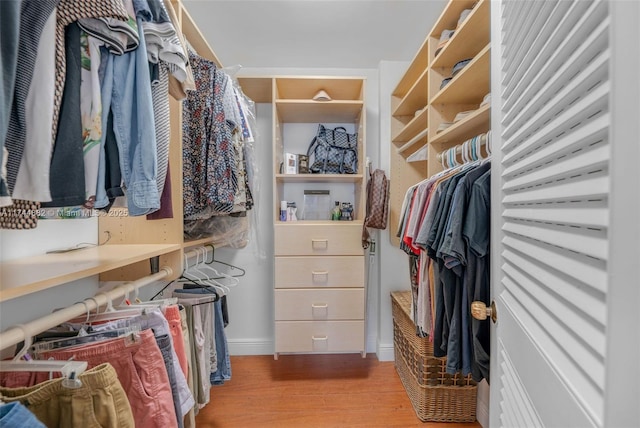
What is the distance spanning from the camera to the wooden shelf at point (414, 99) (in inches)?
64.2

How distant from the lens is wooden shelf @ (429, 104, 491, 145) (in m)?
1.07

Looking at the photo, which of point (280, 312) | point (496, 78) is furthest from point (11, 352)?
point (496, 78)

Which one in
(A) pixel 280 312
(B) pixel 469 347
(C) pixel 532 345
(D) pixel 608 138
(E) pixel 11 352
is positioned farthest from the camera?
(A) pixel 280 312

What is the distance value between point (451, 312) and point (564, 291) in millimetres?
673

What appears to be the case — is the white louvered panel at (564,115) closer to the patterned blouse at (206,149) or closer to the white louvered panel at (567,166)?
the white louvered panel at (567,166)

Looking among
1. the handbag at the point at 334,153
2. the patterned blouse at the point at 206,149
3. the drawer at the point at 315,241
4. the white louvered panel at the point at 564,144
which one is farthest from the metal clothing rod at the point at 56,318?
the handbag at the point at 334,153

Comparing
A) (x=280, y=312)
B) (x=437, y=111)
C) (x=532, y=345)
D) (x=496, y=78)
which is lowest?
(x=280, y=312)

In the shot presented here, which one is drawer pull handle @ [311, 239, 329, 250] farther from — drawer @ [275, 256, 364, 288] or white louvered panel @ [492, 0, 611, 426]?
white louvered panel @ [492, 0, 611, 426]

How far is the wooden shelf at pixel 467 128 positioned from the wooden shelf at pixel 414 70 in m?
0.48

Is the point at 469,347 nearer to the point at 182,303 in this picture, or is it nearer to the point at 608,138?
the point at 608,138

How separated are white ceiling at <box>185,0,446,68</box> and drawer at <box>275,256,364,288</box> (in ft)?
4.47

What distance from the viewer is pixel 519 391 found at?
0.59 meters

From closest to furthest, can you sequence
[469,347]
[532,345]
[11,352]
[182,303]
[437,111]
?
[532,345] → [11,352] → [469,347] → [182,303] → [437,111]

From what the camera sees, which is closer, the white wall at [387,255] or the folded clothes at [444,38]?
the folded clothes at [444,38]
